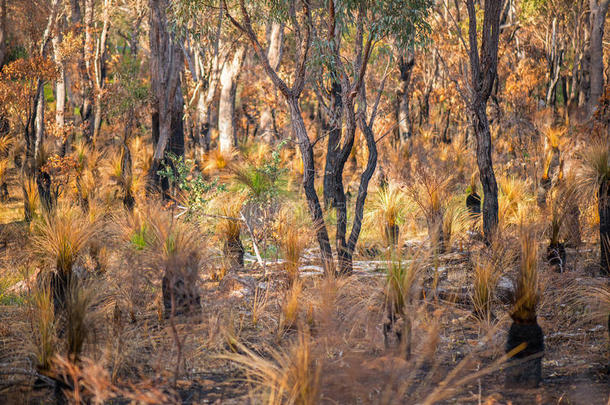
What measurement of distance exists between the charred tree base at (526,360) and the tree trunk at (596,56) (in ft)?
24.0

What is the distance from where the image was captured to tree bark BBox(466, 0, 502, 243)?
791cm

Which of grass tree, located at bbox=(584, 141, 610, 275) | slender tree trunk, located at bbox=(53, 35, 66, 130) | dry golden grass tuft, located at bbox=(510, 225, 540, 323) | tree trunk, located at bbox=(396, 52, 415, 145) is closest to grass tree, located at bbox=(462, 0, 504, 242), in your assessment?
grass tree, located at bbox=(584, 141, 610, 275)

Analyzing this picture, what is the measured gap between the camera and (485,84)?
311 inches

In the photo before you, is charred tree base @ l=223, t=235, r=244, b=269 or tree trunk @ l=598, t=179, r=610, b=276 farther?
charred tree base @ l=223, t=235, r=244, b=269

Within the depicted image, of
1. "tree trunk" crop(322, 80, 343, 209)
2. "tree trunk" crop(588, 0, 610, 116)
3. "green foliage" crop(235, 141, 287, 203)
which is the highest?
"tree trunk" crop(588, 0, 610, 116)

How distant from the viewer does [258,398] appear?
4.48m

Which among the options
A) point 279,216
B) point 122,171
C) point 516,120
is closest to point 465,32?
point 516,120

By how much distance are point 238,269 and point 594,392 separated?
484 centimetres

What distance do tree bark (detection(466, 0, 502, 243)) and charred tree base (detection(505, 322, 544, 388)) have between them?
3098 millimetres

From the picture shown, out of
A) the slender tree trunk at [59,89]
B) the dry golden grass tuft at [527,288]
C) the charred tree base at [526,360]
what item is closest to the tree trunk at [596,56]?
the dry golden grass tuft at [527,288]

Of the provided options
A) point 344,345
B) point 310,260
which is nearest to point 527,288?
point 344,345

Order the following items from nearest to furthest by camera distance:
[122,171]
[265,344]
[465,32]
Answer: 1. [265,344]
2. [122,171]
3. [465,32]

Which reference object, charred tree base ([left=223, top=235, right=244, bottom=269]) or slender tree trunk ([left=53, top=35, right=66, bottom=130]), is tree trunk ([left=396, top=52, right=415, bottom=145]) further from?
slender tree trunk ([left=53, top=35, right=66, bottom=130])

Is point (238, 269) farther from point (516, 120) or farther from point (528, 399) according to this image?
point (516, 120)
